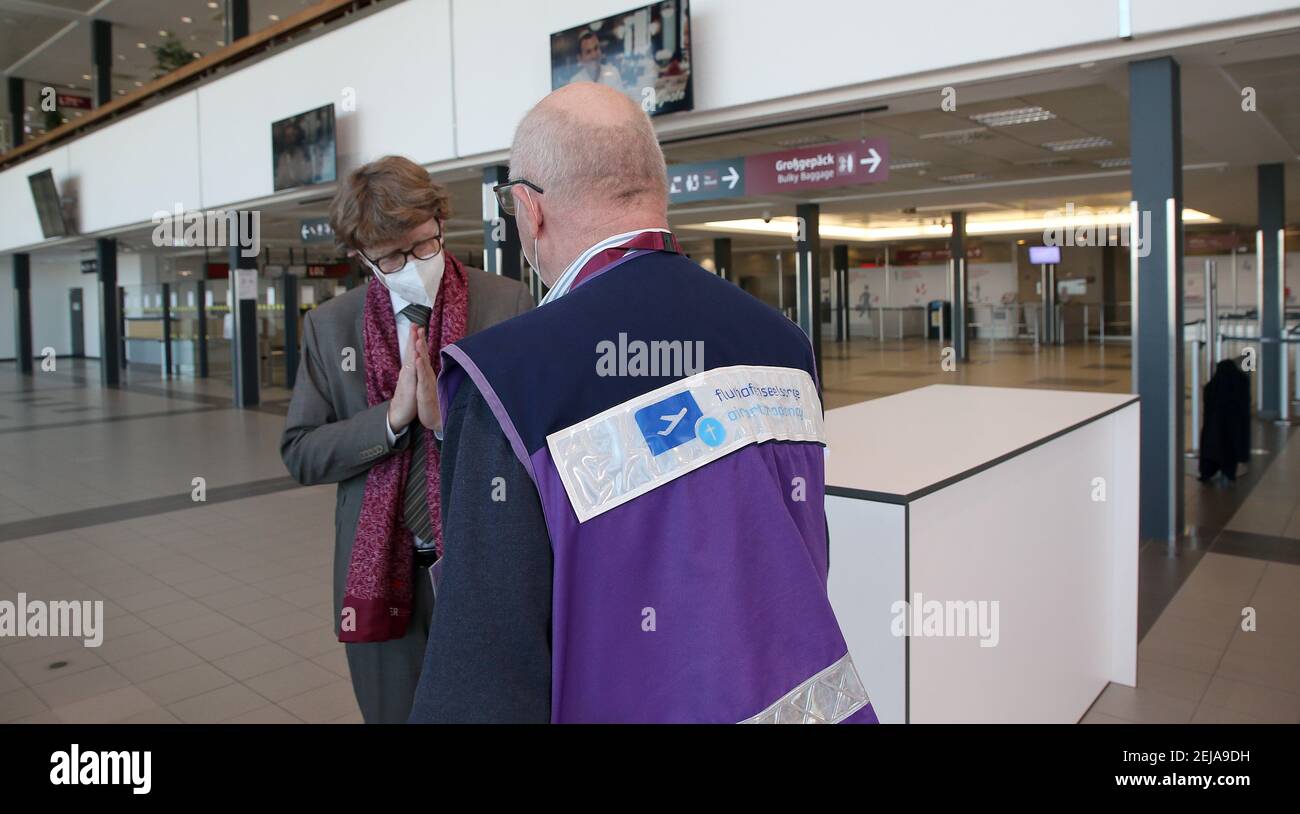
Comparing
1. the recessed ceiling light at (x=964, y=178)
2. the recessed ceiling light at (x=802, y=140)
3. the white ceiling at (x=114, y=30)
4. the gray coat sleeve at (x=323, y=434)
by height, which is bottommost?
the gray coat sleeve at (x=323, y=434)

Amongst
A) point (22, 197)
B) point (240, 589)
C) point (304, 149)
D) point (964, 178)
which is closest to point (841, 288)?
point (964, 178)

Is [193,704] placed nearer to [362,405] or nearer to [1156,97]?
[362,405]

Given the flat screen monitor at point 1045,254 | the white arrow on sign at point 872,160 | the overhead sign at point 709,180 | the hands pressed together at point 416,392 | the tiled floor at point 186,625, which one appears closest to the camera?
the hands pressed together at point 416,392

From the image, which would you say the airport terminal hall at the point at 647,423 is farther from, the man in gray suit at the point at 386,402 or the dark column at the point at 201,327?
the dark column at the point at 201,327

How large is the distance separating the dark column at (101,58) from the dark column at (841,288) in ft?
64.4

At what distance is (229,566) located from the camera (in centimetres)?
588

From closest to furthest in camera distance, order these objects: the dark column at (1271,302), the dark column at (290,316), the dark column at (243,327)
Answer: the dark column at (1271,302) → the dark column at (243,327) → the dark column at (290,316)

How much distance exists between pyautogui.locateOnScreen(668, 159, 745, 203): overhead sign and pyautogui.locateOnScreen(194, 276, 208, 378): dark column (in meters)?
14.3

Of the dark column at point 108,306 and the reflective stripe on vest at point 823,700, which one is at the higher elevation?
the dark column at point 108,306

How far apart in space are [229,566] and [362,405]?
4396mm

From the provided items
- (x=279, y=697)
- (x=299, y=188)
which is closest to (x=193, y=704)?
(x=279, y=697)

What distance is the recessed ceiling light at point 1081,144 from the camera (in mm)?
10969

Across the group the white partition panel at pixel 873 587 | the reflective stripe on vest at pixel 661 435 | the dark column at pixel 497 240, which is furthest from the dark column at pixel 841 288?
the reflective stripe on vest at pixel 661 435

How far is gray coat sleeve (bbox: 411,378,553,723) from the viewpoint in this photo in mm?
1001
